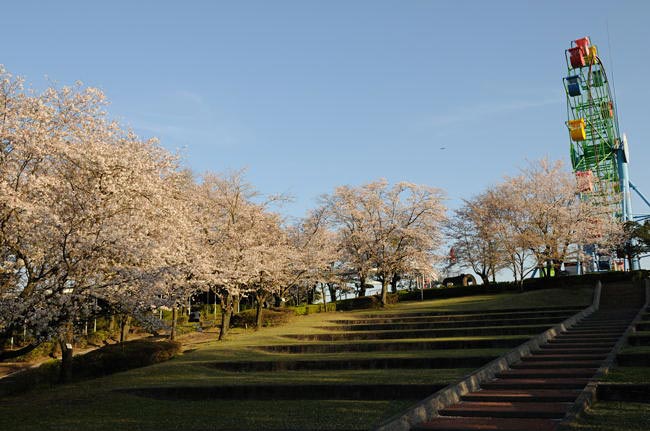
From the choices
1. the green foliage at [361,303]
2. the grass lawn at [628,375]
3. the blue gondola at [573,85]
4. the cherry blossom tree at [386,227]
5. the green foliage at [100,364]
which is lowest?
the green foliage at [100,364]

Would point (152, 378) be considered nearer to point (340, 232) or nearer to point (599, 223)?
point (340, 232)

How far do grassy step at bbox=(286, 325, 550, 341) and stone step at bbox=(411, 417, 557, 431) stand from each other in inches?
596

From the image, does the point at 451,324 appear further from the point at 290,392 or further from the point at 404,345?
the point at 290,392

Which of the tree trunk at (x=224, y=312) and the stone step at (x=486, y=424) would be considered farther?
the tree trunk at (x=224, y=312)

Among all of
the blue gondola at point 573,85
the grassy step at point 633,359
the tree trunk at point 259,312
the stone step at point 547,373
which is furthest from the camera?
the blue gondola at point 573,85

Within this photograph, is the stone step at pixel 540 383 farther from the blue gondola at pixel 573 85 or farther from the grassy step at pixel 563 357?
the blue gondola at pixel 573 85

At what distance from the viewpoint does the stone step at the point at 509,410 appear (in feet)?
27.5

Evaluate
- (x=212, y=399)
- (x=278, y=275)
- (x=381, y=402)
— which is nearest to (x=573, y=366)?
(x=381, y=402)

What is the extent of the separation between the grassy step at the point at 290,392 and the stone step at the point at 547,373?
1922 mm

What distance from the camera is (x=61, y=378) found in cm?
1834

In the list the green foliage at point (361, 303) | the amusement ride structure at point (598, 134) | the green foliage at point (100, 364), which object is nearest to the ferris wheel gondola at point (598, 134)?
the amusement ride structure at point (598, 134)

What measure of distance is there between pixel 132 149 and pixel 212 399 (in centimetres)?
871

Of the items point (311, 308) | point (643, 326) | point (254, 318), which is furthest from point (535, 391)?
point (311, 308)

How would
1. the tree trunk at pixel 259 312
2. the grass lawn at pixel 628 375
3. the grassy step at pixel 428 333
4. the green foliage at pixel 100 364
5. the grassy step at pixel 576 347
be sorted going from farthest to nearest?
the tree trunk at pixel 259 312, the grassy step at pixel 428 333, the green foliage at pixel 100 364, the grassy step at pixel 576 347, the grass lawn at pixel 628 375
